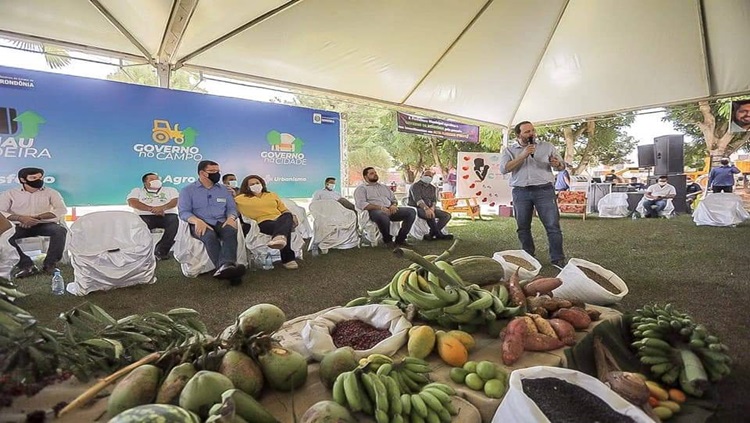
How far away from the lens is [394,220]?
6062 mm

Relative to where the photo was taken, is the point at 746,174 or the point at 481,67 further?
the point at 746,174

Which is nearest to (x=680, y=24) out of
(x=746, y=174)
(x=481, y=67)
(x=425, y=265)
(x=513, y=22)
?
(x=513, y=22)

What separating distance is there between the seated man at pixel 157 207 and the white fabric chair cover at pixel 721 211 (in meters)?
9.82

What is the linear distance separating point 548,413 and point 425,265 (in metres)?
0.68

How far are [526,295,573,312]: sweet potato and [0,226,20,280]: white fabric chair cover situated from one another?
484 centimetres

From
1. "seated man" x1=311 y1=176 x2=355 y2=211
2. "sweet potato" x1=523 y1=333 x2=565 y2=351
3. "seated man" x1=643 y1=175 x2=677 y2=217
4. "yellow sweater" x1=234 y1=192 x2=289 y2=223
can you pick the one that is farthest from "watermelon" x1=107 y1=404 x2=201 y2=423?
"seated man" x1=643 y1=175 x2=677 y2=217

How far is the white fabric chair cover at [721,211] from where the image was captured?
7.63 m

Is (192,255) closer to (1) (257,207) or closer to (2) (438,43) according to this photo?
(1) (257,207)

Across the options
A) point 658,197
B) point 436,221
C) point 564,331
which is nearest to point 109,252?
point 564,331

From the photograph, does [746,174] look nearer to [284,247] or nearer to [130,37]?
[284,247]

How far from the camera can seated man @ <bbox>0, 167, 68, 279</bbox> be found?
4141 millimetres

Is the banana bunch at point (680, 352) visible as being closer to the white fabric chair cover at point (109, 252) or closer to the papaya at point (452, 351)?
the papaya at point (452, 351)

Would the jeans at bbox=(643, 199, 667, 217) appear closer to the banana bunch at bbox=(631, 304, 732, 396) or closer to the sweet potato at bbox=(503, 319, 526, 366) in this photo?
the banana bunch at bbox=(631, 304, 732, 396)

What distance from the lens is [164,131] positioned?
521 centimetres
